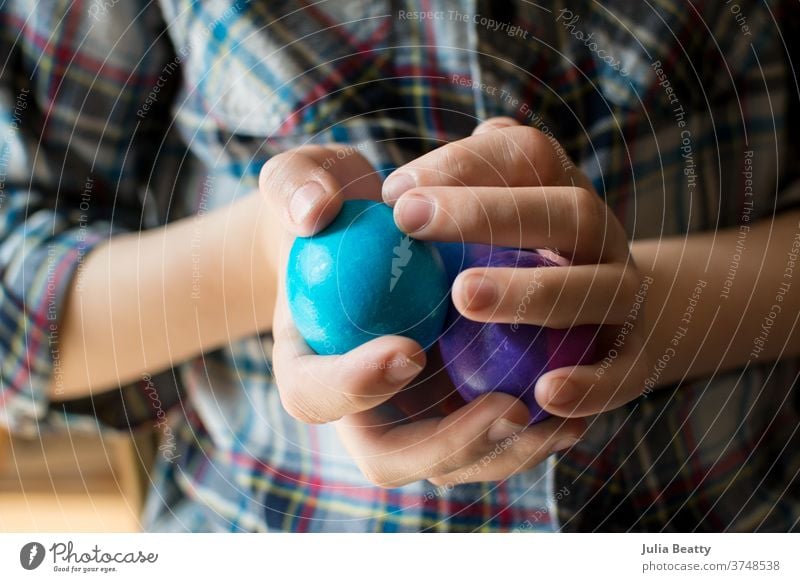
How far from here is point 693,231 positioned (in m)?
0.38

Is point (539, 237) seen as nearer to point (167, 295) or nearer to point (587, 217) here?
point (587, 217)

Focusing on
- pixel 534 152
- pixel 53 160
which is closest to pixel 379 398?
pixel 534 152

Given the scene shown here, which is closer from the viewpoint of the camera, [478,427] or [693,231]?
[478,427]

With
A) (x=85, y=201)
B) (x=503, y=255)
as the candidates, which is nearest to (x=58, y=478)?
(x=85, y=201)

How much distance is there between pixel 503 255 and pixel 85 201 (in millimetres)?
256

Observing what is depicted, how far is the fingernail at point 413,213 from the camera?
24 centimetres

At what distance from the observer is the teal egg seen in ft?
0.78

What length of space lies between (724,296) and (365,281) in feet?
0.75

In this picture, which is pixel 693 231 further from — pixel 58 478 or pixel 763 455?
pixel 58 478

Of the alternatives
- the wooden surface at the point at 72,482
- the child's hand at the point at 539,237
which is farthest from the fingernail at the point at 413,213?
the wooden surface at the point at 72,482

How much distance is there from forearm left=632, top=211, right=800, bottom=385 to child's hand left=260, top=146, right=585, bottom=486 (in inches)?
3.6

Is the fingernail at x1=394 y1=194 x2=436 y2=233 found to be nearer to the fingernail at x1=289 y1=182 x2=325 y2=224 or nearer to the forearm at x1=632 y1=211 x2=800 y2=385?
the fingernail at x1=289 y1=182 x2=325 y2=224

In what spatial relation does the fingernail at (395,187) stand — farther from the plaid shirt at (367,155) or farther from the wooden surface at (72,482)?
the wooden surface at (72,482)
